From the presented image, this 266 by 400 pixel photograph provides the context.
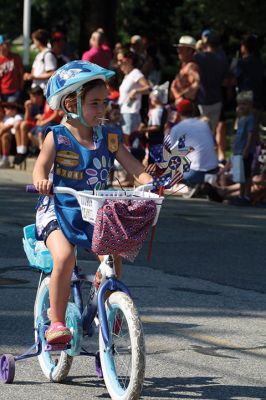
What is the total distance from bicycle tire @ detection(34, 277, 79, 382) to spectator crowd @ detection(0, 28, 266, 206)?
754 cm

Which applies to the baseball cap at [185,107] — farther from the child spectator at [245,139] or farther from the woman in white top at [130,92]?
the woman in white top at [130,92]

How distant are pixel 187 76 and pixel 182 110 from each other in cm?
181

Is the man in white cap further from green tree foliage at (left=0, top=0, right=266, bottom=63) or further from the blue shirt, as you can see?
the blue shirt

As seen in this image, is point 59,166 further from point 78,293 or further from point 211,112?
point 211,112

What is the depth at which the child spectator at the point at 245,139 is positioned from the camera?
50.2 feet

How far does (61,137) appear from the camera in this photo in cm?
590

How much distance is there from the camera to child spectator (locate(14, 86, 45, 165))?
18766 mm

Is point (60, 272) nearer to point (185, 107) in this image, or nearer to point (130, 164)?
point (130, 164)

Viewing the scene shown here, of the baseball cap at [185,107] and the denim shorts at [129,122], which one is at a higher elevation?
the baseball cap at [185,107]

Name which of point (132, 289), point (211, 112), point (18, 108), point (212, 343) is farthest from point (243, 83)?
point (212, 343)

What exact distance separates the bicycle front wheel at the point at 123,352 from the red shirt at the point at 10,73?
49.0 feet

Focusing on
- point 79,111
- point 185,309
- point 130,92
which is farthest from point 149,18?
point 79,111

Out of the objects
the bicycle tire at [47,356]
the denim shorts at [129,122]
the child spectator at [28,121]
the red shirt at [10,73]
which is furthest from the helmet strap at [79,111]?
the red shirt at [10,73]

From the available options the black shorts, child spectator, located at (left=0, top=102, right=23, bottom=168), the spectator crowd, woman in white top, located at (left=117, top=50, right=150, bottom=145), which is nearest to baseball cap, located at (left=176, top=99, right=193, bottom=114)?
the spectator crowd
